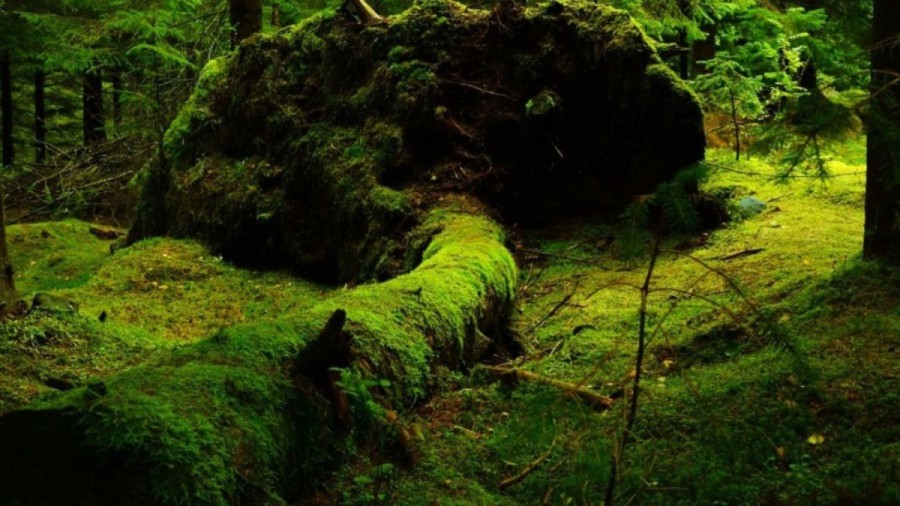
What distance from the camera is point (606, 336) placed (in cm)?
566

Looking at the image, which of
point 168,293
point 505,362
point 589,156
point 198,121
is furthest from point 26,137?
point 505,362

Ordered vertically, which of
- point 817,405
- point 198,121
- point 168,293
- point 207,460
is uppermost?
point 198,121

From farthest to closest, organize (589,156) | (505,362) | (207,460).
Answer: (589,156) → (505,362) → (207,460)

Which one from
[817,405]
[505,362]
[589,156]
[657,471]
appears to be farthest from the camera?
[589,156]

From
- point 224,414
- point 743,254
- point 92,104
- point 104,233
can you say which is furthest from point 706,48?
point 92,104

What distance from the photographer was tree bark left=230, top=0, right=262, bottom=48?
37.2 feet

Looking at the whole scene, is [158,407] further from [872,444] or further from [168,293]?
[168,293]

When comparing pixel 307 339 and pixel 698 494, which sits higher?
A: pixel 307 339

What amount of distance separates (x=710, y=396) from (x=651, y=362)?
0.73 m

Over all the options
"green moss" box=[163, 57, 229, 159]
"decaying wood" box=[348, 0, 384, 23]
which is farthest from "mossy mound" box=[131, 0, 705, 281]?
"green moss" box=[163, 57, 229, 159]

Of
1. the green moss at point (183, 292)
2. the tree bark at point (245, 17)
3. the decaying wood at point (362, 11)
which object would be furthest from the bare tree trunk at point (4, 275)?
the tree bark at point (245, 17)

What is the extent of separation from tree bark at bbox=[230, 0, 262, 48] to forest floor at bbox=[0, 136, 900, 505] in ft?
15.1

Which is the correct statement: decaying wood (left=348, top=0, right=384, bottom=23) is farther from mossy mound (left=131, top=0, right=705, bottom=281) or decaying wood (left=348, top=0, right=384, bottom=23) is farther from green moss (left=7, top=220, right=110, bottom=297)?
green moss (left=7, top=220, right=110, bottom=297)

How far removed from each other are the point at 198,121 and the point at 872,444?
9.33 m
